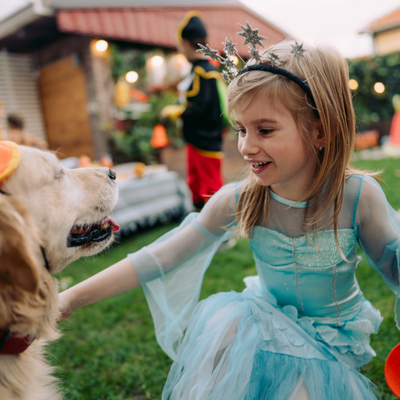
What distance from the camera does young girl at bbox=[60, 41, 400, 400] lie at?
121 cm

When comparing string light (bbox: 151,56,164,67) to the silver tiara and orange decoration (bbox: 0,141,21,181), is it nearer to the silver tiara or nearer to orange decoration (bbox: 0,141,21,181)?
the silver tiara

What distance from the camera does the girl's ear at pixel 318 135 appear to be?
50.6 inches

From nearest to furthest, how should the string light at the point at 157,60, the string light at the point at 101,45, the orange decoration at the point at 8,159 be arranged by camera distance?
the orange decoration at the point at 8,159 < the string light at the point at 101,45 < the string light at the point at 157,60

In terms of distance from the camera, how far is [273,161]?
1279 mm

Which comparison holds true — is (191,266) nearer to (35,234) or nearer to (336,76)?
(35,234)

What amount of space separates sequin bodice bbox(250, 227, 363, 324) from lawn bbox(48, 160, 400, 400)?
0.53 metres

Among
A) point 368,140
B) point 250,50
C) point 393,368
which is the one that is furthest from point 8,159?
point 368,140

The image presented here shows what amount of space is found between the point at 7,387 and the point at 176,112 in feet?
10.2

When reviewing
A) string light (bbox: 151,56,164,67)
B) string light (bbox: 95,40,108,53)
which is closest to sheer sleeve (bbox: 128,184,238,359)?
string light (bbox: 95,40,108,53)

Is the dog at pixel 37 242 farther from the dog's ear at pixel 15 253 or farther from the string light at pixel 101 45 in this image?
the string light at pixel 101 45

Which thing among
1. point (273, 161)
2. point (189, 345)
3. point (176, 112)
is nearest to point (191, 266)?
point (189, 345)

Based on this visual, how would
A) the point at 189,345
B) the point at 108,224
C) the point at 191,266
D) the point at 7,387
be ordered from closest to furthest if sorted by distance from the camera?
the point at 7,387, the point at 189,345, the point at 108,224, the point at 191,266

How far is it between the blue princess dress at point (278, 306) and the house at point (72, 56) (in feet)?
17.5

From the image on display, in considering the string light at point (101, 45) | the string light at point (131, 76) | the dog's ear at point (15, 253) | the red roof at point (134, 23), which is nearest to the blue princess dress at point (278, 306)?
the dog's ear at point (15, 253)
